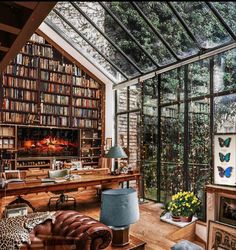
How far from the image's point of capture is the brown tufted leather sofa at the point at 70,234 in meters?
2.56

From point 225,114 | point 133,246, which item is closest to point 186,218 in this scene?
point 225,114

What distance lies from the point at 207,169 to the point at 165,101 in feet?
6.44

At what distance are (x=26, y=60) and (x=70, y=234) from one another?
584 cm

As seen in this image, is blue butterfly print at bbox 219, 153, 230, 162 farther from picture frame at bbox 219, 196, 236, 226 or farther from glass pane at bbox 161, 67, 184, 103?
glass pane at bbox 161, 67, 184, 103

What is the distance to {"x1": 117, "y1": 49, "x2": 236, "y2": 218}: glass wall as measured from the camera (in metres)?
5.00

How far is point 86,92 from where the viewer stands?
834cm

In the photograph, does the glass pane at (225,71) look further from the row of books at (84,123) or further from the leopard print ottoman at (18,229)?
the row of books at (84,123)

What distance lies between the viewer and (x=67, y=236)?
2744 mm

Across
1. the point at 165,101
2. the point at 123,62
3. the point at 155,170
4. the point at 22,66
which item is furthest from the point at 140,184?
the point at 22,66

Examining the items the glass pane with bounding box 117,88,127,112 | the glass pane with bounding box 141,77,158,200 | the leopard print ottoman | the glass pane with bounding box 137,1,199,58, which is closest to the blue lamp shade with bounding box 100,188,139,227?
the leopard print ottoman

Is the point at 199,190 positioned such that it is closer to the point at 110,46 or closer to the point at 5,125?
the point at 110,46

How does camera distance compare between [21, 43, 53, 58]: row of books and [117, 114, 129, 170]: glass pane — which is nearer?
[21, 43, 53, 58]: row of books

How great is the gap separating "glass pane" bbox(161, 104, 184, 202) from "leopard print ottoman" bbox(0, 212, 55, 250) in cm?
357

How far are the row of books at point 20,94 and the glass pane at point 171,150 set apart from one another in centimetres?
375
